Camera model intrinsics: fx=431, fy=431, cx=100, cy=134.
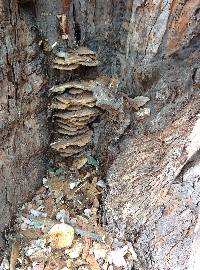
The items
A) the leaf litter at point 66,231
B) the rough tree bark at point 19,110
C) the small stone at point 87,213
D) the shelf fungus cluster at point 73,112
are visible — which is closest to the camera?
the rough tree bark at point 19,110

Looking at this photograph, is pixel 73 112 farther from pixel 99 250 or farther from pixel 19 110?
pixel 99 250

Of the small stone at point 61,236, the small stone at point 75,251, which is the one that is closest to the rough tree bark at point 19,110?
the small stone at point 61,236

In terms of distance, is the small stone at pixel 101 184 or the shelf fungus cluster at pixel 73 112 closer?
the shelf fungus cluster at pixel 73 112

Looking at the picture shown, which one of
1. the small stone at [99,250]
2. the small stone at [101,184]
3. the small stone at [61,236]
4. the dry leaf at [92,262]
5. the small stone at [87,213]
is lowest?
the dry leaf at [92,262]

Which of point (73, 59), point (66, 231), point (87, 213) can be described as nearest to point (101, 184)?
point (87, 213)

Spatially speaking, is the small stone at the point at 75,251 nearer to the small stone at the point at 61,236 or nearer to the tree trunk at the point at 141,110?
the small stone at the point at 61,236

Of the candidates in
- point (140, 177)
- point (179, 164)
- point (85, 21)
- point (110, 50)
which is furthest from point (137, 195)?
point (85, 21)

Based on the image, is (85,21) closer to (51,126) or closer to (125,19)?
(125,19)
